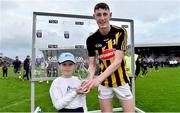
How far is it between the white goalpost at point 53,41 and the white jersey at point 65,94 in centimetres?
295

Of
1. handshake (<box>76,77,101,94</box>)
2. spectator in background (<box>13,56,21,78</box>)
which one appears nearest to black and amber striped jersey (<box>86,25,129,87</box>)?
handshake (<box>76,77,101,94</box>)

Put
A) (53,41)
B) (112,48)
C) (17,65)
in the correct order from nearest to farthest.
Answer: (112,48) → (53,41) → (17,65)

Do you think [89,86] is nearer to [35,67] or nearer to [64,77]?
[64,77]

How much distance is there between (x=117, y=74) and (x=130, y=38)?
3619mm

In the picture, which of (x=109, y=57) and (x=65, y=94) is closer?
(x=65, y=94)

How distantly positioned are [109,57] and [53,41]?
9.93 feet

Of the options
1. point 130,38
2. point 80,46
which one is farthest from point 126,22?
point 80,46

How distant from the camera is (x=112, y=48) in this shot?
14.2 feet

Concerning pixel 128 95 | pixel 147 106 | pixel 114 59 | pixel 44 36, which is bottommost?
pixel 147 106

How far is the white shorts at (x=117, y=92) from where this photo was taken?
4445 millimetres

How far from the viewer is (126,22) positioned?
7.81 meters

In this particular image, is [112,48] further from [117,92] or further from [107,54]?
[117,92]

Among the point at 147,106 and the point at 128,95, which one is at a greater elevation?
the point at 128,95

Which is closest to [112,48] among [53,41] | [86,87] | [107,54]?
[107,54]
